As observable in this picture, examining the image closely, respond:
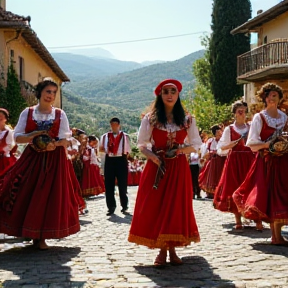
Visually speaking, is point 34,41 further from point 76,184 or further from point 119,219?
point 76,184

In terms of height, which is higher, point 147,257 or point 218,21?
point 218,21

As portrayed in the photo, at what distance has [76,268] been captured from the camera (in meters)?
6.07

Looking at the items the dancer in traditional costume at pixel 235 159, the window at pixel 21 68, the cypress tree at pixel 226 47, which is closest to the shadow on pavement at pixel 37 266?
the dancer in traditional costume at pixel 235 159

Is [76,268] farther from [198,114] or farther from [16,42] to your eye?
[198,114]

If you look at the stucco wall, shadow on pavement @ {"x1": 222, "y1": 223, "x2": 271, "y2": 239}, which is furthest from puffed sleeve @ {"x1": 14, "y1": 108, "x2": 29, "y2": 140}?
the stucco wall

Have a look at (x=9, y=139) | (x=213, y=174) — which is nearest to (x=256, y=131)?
(x=9, y=139)

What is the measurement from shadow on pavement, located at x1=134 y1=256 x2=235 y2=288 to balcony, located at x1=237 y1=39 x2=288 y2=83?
71.9ft

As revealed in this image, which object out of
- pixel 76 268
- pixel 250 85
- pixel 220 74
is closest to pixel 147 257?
pixel 76 268

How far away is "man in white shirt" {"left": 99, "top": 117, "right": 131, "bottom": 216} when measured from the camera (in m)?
12.3

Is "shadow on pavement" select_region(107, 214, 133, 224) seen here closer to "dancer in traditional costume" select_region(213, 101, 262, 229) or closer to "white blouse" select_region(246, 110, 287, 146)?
"dancer in traditional costume" select_region(213, 101, 262, 229)

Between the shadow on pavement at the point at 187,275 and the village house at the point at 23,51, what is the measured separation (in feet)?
54.6

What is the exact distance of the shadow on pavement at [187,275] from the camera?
17.6ft

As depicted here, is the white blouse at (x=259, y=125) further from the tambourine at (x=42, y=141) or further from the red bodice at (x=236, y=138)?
the tambourine at (x=42, y=141)

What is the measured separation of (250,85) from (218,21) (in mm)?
10836
